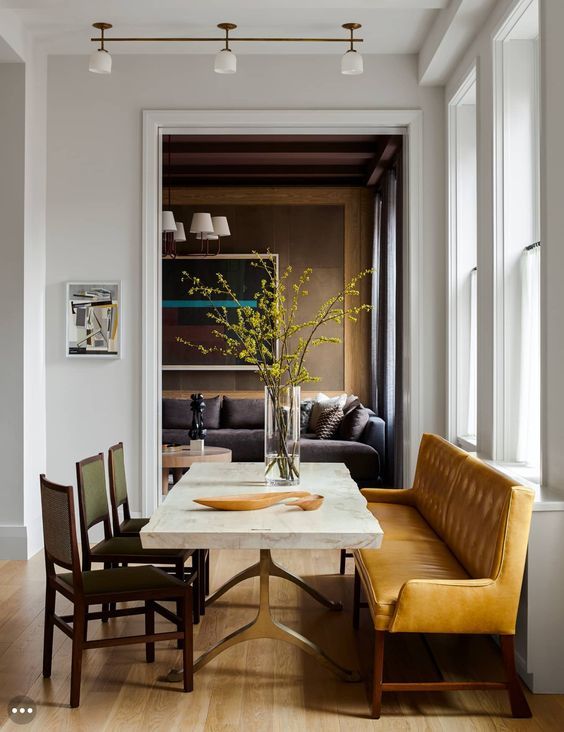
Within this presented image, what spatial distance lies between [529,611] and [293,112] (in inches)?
140

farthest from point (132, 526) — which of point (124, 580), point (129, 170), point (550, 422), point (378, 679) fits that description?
point (129, 170)

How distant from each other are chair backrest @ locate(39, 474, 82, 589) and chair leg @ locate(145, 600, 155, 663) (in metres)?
0.41

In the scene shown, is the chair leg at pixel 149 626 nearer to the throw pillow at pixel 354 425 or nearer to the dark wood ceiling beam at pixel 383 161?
the dark wood ceiling beam at pixel 383 161

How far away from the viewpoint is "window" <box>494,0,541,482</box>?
4.14m

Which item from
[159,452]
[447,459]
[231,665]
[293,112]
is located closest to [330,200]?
[293,112]

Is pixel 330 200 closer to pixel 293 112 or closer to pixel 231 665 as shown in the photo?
pixel 293 112

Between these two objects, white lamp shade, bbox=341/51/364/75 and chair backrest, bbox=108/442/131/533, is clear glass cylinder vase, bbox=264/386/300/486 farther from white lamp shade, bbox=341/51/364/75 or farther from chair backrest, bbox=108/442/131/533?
white lamp shade, bbox=341/51/364/75

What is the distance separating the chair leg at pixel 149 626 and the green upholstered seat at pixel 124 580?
181 millimetres

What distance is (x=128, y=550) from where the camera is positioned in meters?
3.62

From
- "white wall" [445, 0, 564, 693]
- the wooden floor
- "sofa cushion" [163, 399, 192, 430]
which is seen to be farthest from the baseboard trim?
"sofa cushion" [163, 399, 192, 430]

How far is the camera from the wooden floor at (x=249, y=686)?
285 cm

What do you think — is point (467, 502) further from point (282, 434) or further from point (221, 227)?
point (221, 227)

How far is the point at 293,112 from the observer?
5387 mm

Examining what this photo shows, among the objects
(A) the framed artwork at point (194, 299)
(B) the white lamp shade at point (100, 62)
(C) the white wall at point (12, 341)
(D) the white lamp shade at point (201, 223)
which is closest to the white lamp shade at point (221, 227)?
(D) the white lamp shade at point (201, 223)
